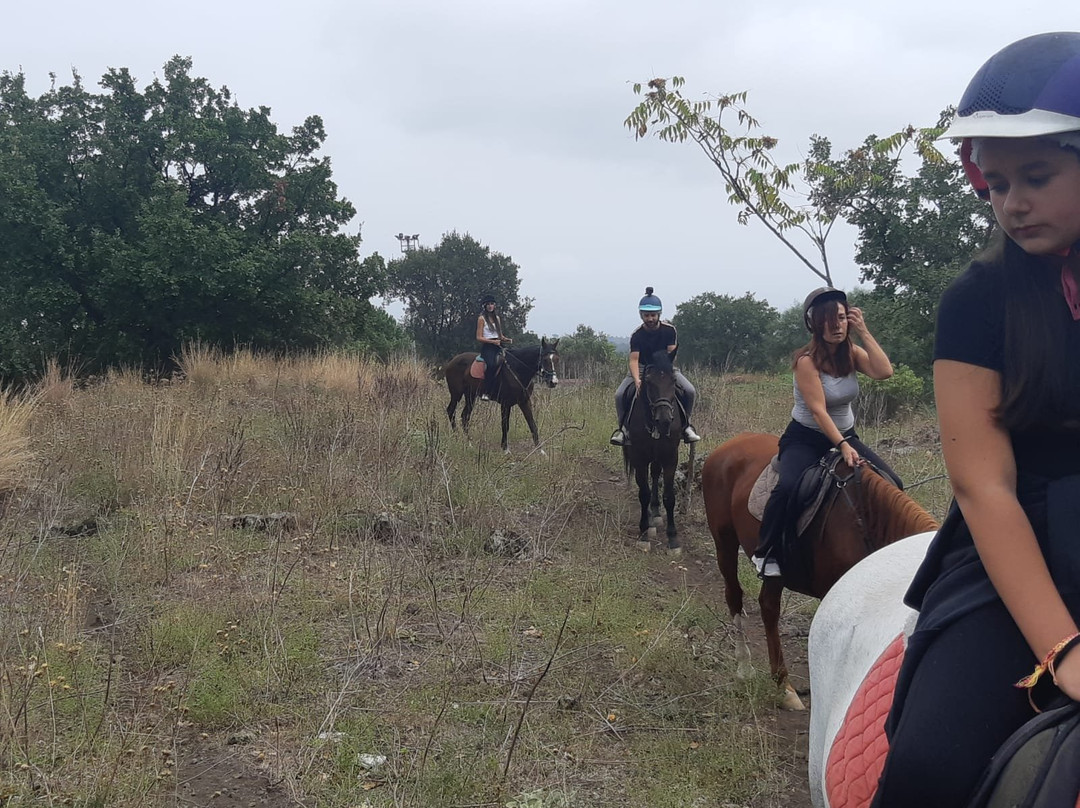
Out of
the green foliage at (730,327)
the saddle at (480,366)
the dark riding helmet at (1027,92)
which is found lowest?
the saddle at (480,366)

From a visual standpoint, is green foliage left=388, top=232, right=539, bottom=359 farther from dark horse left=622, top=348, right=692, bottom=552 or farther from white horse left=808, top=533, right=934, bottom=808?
white horse left=808, top=533, right=934, bottom=808

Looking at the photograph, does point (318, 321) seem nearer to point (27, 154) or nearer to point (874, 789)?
point (27, 154)

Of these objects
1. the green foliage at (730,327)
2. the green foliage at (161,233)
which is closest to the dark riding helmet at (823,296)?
the green foliage at (161,233)

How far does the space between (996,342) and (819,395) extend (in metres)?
2.72

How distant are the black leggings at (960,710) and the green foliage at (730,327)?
132 ft

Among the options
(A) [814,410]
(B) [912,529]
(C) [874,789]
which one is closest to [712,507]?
(A) [814,410]

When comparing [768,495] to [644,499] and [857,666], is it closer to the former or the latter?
[857,666]

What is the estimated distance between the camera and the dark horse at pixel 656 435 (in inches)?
271

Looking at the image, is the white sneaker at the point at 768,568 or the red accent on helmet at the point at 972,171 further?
the white sneaker at the point at 768,568

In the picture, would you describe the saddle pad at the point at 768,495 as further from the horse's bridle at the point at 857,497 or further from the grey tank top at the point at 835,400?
the grey tank top at the point at 835,400

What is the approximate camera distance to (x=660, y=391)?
22.9ft

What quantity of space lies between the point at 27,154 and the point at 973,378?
2709 centimetres

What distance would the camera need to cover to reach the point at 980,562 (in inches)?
49.9

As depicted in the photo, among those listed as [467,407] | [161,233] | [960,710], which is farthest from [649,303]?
[161,233]
